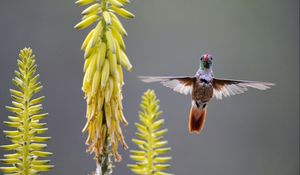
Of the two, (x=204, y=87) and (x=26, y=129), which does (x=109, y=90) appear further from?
(x=204, y=87)

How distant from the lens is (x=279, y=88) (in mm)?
18031

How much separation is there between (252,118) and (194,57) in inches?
108

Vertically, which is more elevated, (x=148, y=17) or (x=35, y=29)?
(x=148, y=17)

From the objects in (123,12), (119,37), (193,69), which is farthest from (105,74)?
(193,69)

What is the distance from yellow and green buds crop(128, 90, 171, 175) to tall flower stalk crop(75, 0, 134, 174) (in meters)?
0.70

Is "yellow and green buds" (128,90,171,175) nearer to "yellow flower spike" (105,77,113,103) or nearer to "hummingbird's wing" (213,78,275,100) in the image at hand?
"yellow flower spike" (105,77,113,103)

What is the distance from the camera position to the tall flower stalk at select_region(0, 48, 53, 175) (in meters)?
2.49

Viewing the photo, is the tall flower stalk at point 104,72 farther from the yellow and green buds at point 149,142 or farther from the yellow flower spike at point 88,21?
the yellow and green buds at point 149,142

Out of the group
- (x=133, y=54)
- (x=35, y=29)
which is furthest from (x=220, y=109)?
(x=35, y=29)

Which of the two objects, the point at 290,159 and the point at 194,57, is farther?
the point at 290,159

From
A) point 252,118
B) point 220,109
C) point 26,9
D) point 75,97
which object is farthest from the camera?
point 252,118

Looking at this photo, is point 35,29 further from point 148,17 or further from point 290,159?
point 290,159

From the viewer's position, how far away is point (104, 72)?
A: 10.3 ft

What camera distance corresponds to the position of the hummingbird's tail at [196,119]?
4.95 m
